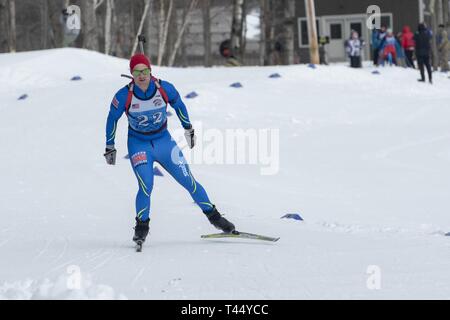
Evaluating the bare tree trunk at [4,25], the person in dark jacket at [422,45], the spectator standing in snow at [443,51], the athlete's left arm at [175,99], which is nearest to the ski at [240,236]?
the athlete's left arm at [175,99]

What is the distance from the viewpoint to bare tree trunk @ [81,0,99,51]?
979 inches

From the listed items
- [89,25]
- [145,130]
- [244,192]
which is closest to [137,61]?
[145,130]

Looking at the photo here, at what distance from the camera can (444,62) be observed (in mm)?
31297

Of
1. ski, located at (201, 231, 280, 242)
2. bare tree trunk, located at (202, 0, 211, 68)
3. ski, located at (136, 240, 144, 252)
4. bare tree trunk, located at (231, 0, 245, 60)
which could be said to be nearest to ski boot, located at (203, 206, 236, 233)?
ski, located at (201, 231, 280, 242)

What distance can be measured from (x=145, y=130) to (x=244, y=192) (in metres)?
4.14

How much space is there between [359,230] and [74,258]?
2909 mm

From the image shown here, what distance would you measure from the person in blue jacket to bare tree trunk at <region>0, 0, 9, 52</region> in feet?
70.4

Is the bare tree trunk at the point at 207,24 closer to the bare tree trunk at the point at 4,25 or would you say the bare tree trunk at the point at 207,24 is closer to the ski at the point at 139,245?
the bare tree trunk at the point at 4,25

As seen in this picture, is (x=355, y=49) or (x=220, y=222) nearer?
(x=220, y=222)

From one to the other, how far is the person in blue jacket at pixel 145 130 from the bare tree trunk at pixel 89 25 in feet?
55.9

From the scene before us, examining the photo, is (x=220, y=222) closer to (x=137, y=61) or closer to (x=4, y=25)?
(x=137, y=61)

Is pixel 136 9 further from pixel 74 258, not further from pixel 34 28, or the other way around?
pixel 74 258

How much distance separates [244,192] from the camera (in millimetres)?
12250

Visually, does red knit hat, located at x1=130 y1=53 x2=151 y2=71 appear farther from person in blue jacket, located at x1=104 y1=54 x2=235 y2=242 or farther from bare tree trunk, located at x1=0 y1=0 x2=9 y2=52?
bare tree trunk, located at x1=0 y1=0 x2=9 y2=52
